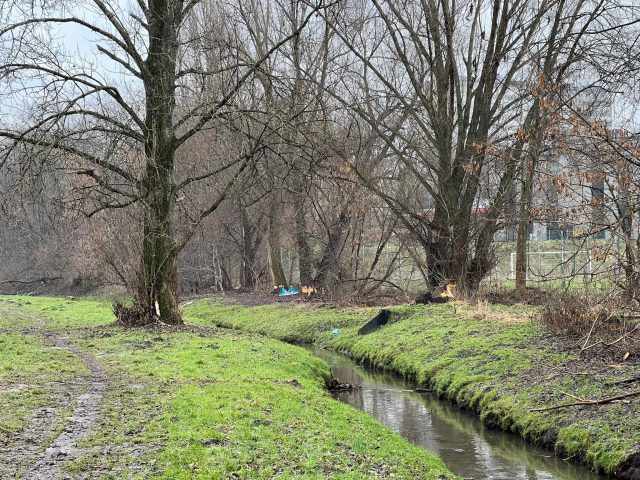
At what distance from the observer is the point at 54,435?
27.3ft

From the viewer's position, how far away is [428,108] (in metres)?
25.2

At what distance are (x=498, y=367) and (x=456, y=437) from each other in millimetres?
3047

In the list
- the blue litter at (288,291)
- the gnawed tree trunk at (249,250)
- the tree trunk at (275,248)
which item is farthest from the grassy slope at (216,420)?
the gnawed tree trunk at (249,250)

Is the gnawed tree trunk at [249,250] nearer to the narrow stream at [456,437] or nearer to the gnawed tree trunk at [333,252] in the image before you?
the gnawed tree trunk at [333,252]

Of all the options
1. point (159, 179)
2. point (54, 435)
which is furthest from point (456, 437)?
point (159, 179)

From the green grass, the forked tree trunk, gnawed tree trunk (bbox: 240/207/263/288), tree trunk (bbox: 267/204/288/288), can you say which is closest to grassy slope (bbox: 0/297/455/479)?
the green grass

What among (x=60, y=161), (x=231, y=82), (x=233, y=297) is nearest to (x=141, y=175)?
(x=60, y=161)

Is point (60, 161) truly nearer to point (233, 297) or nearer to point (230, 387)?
point (230, 387)

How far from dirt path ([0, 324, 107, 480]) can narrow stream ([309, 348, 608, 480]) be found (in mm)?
4757

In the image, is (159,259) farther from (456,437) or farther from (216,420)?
(216,420)

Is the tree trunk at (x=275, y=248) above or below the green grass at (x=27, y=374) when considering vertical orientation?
above

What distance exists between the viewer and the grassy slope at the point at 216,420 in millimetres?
7680

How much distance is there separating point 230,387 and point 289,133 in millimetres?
9381

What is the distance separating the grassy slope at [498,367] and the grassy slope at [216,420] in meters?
2.25
